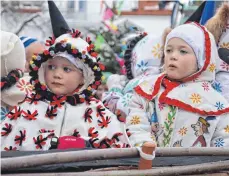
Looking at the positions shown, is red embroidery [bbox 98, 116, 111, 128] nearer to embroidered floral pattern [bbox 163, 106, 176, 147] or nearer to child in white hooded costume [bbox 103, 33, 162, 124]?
embroidered floral pattern [bbox 163, 106, 176, 147]

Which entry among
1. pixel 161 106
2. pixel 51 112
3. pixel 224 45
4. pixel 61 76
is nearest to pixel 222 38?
pixel 224 45

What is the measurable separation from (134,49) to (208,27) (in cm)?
66

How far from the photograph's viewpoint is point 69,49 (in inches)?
95.5

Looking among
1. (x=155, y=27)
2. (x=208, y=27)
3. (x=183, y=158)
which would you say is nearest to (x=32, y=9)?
(x=155, y=27)

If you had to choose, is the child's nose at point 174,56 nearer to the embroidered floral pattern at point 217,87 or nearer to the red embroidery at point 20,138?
the embroidered floral pattern at point 217,87

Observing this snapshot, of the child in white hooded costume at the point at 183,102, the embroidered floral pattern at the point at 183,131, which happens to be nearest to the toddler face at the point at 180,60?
the child in white hooded costume at the point at 183,102

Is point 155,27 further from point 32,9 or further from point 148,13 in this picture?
point 32,9

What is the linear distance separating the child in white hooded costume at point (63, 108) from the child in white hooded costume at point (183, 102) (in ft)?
0.51

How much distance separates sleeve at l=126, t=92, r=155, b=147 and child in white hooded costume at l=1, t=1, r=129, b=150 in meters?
0.06

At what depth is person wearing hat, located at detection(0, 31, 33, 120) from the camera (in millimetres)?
2498

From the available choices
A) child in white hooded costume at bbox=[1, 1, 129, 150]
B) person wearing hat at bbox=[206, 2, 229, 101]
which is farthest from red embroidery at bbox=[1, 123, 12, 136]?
person wearing hat at bbox=[206, 2, 229, 101]

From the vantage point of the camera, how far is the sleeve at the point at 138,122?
2.38 meters

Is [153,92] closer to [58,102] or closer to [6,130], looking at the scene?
[58,102]

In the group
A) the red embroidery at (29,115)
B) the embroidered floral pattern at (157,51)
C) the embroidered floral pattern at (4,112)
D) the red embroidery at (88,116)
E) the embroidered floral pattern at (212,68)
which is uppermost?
the embroidered floral pattern at (212,68)
